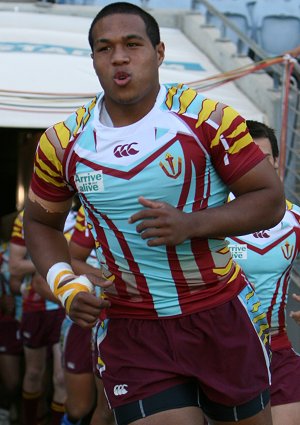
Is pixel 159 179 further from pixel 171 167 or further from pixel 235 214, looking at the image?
pixel 235 214

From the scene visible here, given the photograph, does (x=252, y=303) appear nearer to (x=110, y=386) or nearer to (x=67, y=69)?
(x=110, y=386)

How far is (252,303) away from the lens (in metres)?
4.17

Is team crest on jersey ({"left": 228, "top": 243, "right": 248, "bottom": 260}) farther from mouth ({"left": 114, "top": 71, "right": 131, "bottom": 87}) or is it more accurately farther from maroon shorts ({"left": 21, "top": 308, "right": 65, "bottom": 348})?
maroon shorts ({"left": 21, "top": 308, "right": 65, "bottom": 348})

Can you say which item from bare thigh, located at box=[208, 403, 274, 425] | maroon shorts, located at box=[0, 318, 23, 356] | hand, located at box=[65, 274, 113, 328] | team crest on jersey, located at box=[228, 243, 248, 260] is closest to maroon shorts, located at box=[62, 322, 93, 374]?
maroon shorts, located at box=[0, 318, 23, 356]

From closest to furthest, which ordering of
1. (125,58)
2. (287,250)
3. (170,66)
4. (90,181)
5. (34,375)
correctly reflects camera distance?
(125,58) < (90,181) < (287,250) < (34,375) < (170,66)

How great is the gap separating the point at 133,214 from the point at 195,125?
433mm

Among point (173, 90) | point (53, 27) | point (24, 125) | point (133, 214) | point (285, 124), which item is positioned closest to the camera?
point (133, 214)

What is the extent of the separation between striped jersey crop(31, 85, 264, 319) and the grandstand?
12.4 feet

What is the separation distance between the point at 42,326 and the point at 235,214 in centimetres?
499

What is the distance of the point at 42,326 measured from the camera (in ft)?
28.0

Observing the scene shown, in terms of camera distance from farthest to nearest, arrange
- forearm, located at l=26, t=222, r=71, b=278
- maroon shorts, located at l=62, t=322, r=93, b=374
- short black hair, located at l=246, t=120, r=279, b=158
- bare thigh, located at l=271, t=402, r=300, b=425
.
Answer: maroon shorts, located at l=62, t=322, r=93, b=374
short black hair, located at l=246, t=120, r=279, b=158
bare thigh, located at l=271, t=402, r=300, b=425
forearm, located at l=26, t=222, r=71, b=278

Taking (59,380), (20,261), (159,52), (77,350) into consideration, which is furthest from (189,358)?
(59,380)

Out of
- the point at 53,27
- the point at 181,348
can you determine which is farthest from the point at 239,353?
the point at 53,27

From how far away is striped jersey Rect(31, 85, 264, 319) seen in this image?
3.85 metres
